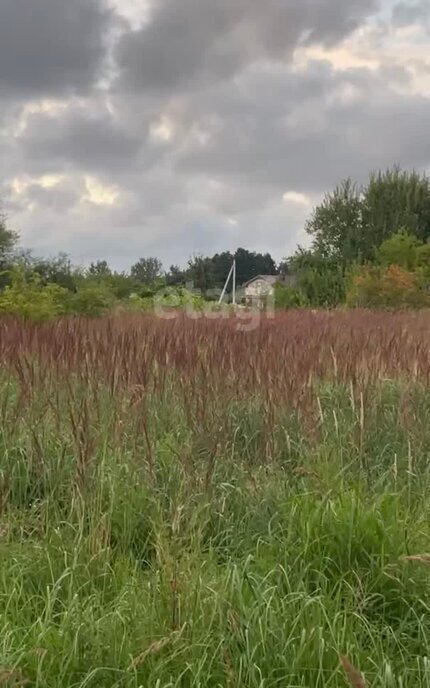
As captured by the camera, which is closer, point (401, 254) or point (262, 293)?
point (401, 254)

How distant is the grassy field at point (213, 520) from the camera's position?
155 cm

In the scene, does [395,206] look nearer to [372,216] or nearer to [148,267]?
[372,216]

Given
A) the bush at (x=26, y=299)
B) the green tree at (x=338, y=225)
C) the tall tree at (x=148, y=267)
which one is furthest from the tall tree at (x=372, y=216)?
the bush at (x=26, y=299)

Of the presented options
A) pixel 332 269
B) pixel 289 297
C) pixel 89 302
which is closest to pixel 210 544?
pixel 89 302

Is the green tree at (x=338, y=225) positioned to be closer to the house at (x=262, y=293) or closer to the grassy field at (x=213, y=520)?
the house at (x=262, y=293)

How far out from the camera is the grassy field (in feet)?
5.07

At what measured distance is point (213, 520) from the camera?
2244 millimetres

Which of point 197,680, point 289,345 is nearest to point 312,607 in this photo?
point 197,680

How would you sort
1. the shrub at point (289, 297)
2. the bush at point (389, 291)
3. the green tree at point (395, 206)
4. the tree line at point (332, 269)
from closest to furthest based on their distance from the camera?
the tree line at point (332, 269)
the bush at point (389, 291)
the shrub at point (289, 297)
the green tree at point (395, 206)

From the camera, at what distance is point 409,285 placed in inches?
611

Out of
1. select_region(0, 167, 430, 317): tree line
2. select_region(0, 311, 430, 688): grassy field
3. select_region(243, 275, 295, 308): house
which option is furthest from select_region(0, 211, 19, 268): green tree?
select_region(0, 311, 430, 688): grassy field

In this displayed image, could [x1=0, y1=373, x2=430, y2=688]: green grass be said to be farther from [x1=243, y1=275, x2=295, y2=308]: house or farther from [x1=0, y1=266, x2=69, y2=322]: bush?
[x1=243, y1=275, x2=295, y2=308]: house

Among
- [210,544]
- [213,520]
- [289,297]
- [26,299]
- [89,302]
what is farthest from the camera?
[289,297]

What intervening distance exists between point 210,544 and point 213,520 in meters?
0.15
